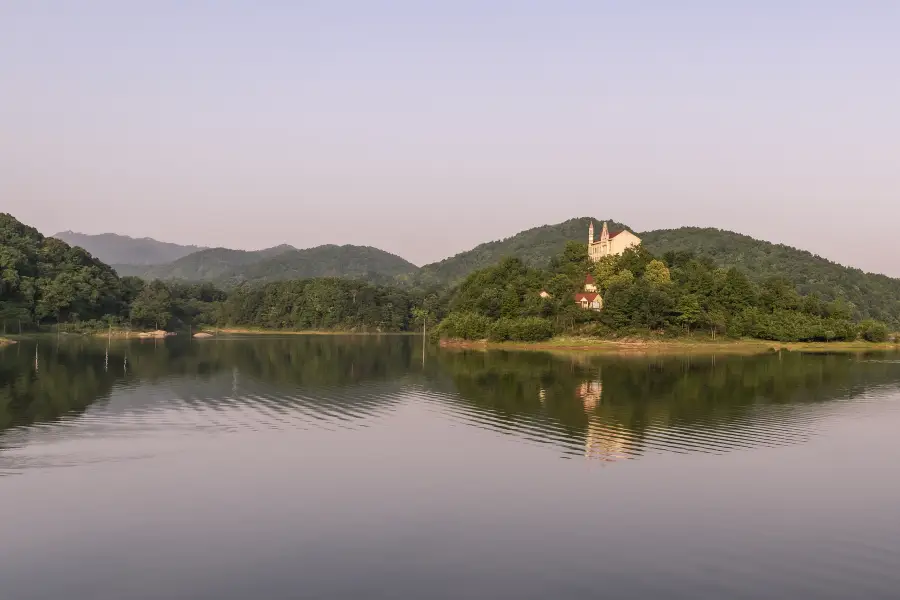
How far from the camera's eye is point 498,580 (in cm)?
1903

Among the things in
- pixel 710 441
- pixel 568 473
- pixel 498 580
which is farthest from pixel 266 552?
pixel 710 441

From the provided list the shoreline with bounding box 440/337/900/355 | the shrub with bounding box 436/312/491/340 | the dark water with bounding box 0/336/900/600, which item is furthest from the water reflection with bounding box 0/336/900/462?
the shrub with bounding box 436/312/491/340

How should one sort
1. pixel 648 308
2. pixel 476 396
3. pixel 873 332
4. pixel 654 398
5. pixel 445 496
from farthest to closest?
pixel 873 332 < pixel 648 308 < pixel 476 396 < pixel 654 398 < pixel 445 496

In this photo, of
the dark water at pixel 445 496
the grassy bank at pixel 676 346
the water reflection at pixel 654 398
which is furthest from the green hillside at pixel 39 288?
the dark water at pixel 445 496

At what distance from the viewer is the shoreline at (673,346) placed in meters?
121

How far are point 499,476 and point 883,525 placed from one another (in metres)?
14.3

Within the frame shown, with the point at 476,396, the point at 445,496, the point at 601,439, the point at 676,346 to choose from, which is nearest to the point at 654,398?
the point at 476,396

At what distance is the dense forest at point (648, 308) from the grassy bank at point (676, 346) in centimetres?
213

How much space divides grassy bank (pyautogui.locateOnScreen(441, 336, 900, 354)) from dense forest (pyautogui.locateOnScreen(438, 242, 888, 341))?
6.99 feet

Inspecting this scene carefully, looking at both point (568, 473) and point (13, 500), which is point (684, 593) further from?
point (13, 500)

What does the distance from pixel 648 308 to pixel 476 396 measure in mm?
77516

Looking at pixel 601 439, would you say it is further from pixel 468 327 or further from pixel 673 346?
pixel 468 327

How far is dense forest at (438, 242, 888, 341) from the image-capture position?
423 ft

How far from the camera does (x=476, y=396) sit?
58375 mm
